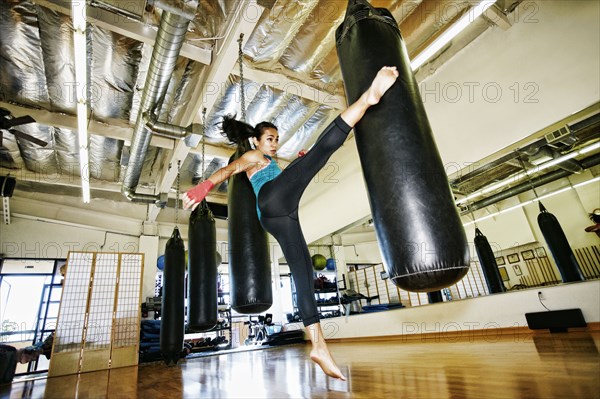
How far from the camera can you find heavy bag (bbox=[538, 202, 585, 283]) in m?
3.46

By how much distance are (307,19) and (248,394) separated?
3762 millimetres

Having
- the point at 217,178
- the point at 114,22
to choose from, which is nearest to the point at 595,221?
the point at 217,178

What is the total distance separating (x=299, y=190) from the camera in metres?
1.72

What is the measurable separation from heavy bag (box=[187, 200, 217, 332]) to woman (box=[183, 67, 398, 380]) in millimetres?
1330

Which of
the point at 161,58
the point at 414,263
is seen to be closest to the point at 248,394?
the point at 414,263

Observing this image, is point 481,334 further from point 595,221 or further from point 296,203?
point 296,203

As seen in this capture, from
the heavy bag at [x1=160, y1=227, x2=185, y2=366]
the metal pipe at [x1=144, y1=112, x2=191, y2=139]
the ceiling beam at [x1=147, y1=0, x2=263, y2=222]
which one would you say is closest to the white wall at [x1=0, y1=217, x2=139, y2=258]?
the ceiling beam at [x1=147, y1=0, x2=263, y2=222]

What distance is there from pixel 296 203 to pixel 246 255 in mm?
861

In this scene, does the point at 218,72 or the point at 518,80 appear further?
the point at 218,72

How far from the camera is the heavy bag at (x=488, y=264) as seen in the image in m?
4.22

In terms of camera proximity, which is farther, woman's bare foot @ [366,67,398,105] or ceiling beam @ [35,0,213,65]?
ceiling beam @ [35,0,213,65]

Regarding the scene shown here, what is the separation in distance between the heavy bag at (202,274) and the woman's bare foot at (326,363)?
5.43 feet

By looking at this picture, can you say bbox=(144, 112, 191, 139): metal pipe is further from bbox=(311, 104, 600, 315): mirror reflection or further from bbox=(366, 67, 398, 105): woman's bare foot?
bbox=(366, 67, 398, 105): woman's bare foot

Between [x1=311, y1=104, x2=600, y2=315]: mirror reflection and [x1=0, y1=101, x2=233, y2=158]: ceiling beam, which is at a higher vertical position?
[x1=0, y1=101, x2=233, y2=158]: ceiling beam
